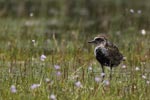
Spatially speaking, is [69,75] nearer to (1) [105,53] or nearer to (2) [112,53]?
(1) [105,53]

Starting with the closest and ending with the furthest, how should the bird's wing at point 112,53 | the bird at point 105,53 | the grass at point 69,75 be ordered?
the grass at point 69,75 → the bird at point 105,53 → the bird's wing at point 112,53

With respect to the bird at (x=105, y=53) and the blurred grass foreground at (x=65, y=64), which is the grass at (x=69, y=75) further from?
the bird at (x=105, y=53)

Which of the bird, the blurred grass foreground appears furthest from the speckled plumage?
the blurred grass foreground

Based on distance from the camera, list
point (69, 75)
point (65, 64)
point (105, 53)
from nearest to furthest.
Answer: point (69, 75)
point (105, 53)
point (65, 64)

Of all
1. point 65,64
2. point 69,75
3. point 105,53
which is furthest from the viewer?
point 65,64

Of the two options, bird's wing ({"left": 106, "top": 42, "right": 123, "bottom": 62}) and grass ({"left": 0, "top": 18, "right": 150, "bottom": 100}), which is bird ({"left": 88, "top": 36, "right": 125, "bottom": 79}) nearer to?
bird's wing ({"left": 106, "top": 42, "right": 123, "bottom": 62})

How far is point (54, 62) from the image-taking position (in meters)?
9.54

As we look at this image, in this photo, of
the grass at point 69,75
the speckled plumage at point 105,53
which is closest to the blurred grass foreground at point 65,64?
the grass at point 69,75

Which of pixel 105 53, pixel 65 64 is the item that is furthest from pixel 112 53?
pixel 65 64

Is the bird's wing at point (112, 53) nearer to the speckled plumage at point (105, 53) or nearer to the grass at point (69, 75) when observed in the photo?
the speckled plumage at point (105, 53)

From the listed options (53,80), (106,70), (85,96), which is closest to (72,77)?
(53,80)

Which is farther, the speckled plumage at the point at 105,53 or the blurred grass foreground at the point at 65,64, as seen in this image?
the speckled plumage at the point at 105,53

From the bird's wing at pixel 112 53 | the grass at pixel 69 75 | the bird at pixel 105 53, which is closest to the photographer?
the grass at pixel 69 75

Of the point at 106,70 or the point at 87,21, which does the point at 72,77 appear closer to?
the point at 106,70
